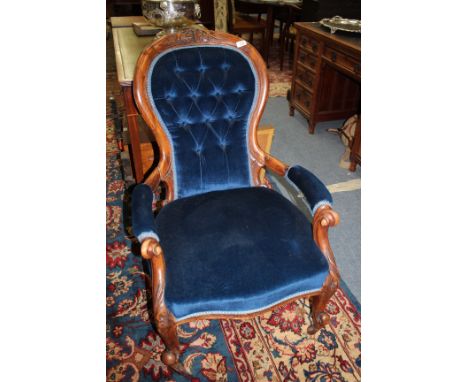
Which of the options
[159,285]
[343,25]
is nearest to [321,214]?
[159,285]

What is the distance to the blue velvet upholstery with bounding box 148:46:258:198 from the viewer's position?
60.3 inches

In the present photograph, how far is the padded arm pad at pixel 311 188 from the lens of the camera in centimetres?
136

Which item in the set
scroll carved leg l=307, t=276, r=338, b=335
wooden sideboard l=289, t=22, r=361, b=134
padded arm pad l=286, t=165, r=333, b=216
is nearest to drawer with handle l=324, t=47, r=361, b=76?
wooden sideboard l=289, t=22, r=361, b=134

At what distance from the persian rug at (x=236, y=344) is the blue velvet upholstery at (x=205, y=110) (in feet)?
2.24

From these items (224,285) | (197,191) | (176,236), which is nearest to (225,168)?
(197,191)

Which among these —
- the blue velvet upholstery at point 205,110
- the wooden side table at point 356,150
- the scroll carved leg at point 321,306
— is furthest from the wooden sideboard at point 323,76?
the scroll carved leg at point 321,306

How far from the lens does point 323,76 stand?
3.22 meters

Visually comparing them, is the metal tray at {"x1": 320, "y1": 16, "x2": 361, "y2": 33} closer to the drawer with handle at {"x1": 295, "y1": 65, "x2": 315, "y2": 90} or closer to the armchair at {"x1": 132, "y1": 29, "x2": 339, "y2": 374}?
the drawer with handle at {"x1": 295, "y1": 65, "x2": 315, "y2": 90}

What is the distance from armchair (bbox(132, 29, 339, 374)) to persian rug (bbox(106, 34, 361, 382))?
11cm

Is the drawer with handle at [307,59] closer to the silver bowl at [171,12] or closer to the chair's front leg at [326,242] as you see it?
the silver bowl at [171,12]

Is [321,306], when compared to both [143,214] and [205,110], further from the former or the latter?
[205,110]

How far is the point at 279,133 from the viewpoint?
11.7ft

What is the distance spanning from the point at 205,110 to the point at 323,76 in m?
2.00

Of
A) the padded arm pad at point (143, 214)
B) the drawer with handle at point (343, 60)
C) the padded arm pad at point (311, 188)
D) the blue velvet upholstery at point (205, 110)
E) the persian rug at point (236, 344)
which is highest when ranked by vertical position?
the drawer with handle at point (343, 60)
